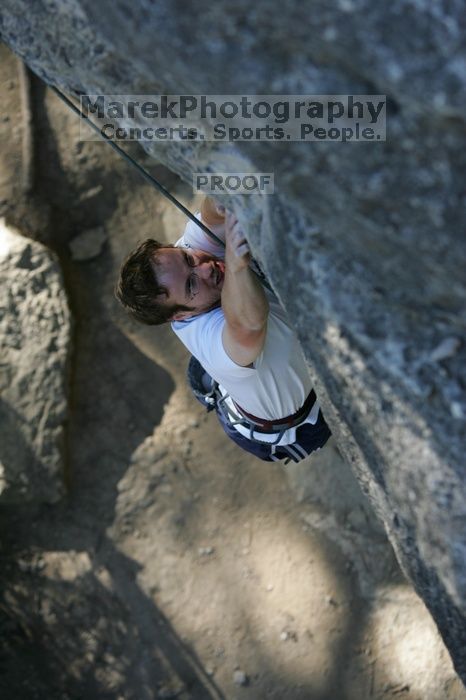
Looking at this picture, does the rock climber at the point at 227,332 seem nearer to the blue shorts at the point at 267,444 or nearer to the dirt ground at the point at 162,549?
the blue shorts at the point at 267,444

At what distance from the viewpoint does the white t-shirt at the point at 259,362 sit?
1.79 m

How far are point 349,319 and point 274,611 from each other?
2.32 meters

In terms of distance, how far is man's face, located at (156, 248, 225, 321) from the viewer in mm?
1858

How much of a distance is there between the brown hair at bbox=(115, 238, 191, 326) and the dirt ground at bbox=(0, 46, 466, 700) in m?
1.65

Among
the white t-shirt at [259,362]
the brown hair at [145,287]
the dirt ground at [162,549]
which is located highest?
the brown hair at [145,287]

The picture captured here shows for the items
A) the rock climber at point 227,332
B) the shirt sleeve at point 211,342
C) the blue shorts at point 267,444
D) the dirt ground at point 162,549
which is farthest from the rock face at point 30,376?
the shirt sleeve at point 211,342

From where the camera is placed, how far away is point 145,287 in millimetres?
1871

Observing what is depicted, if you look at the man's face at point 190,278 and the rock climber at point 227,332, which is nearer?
the rock climber at point 227,332

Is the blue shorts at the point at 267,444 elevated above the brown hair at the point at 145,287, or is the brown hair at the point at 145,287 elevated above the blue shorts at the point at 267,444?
the brown hair at the point at 145,287

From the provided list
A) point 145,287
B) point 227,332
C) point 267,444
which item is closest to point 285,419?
point 267,444

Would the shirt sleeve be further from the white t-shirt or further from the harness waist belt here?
the harness waist belt

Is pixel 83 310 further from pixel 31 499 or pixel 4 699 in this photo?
pixel 4 699

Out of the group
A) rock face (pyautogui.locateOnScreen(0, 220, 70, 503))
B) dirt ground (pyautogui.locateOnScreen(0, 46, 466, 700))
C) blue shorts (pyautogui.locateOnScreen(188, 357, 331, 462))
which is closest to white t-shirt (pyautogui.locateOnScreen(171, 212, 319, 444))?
blue shorts (pyautogui.locateOnScreen(188, 357, 331, 462))

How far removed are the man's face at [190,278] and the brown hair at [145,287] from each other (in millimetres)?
17
